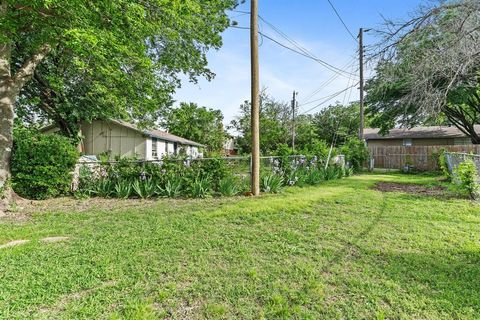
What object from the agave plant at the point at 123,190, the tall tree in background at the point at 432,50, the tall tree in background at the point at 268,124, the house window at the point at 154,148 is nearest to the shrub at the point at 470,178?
the tall tree in background at the point at 432,50

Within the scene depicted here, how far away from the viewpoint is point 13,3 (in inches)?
202

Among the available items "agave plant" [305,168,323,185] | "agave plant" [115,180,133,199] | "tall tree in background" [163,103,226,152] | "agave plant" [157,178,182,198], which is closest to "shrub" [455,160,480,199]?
"agave plant" [305,168,323,185]

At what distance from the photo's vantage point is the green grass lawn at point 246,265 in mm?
2402

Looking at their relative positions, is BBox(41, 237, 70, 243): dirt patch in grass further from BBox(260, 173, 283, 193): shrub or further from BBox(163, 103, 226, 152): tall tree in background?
BBox(163, 103, 226, 152): tall tree in background

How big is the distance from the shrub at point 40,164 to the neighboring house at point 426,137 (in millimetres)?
21897

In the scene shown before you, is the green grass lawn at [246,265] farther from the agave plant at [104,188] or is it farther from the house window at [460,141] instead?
the house window at [460,141]

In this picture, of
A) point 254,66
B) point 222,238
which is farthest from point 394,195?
point 222,238

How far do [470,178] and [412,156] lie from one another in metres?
10.9

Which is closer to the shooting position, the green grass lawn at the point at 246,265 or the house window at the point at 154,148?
the green grass lawn at the point at 246,265

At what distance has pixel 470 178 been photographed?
687 centimetres

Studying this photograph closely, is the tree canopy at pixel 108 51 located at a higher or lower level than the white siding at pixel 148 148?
higher

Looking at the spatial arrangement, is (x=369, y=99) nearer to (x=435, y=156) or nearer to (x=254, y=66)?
(x=435, y=156)

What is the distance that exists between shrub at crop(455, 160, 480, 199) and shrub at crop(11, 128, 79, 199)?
33.1ft

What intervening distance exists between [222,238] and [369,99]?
1753 centimetres
